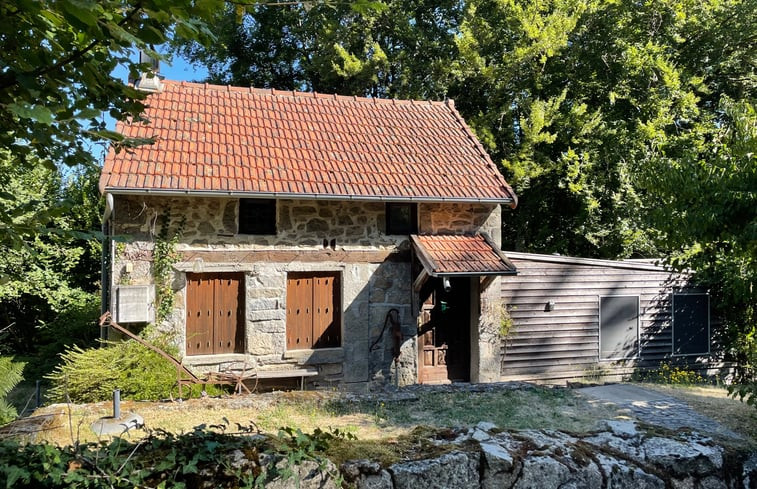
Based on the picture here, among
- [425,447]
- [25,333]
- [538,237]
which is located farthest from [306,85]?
[425,447]

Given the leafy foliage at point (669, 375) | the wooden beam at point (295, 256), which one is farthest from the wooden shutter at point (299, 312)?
the leafy foliage at point (669, 375)

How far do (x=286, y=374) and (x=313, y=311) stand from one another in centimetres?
116

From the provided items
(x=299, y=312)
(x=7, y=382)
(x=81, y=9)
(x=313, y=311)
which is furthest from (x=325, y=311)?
(x=81, y=9)

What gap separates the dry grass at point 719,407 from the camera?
5445mm

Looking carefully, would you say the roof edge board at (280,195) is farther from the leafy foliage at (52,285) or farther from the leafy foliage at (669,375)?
the leafy foliage at (669,375)

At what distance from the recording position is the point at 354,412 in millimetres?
5816

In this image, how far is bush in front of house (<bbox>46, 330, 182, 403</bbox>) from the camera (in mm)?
6652

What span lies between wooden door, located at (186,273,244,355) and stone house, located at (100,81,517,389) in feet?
0.05

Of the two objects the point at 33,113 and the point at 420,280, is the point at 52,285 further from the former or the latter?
the point at 33,113

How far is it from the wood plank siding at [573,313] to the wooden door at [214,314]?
4.98 meters

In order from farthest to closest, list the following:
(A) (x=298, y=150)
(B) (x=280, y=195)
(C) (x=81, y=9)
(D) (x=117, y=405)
Result: 1. (A) (x=298, y=150)
2. (B) (x=280, y=195)
3. (D) (x=117, y=405)
4. (C) (x=81, y=9)

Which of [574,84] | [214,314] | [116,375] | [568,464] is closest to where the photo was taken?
[568,464]

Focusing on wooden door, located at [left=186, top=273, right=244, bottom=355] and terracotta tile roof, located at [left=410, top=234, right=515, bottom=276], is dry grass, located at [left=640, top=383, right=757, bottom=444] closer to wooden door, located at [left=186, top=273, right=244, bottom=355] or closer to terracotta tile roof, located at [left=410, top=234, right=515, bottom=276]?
terracotta tile roof, located at [left=410, top=234, right=515, bottom=276]

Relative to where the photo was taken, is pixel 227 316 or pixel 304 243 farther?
pixel 304 243
